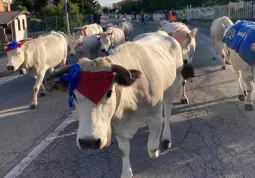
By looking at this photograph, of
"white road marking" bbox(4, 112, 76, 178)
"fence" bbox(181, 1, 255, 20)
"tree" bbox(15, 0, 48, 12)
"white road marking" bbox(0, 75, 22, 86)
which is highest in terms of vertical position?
"tree" bbox(15, 0, 48, 12)

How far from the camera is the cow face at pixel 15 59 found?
9852 mm

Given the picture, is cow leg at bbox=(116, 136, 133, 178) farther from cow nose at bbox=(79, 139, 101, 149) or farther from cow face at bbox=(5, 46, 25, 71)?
cow face at bbox=(5, 46, 25, 71)

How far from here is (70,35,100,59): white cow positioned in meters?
15.1

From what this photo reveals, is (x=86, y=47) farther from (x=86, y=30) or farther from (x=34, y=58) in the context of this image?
(x=34, y=58)

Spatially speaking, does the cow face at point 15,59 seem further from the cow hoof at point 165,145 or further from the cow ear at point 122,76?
the cow ear at point 122,76

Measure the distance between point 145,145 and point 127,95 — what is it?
208 centimetres

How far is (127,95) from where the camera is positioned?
14.0ft

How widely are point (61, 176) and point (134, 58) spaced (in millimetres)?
1954

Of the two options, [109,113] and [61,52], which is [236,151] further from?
[61,52]

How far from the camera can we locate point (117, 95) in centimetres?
402

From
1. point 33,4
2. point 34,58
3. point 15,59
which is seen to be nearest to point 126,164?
point 15,59

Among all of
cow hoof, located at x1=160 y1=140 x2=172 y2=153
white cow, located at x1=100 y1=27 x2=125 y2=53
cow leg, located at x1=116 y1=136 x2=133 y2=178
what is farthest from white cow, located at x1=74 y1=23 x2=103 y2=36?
cow leg, located at x1=116 y1=136 x2=133 y2=178

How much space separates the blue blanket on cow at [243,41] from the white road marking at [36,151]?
3.60 metres

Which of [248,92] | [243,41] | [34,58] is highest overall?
[243,41]
